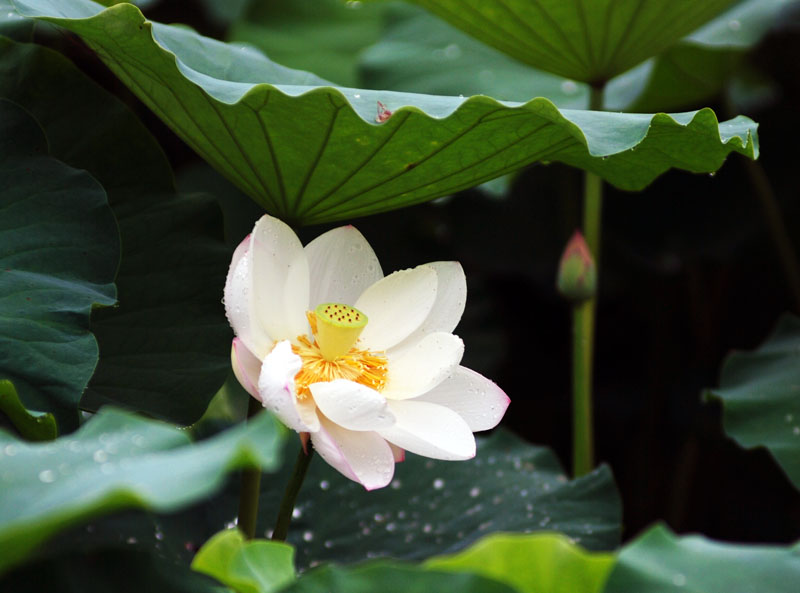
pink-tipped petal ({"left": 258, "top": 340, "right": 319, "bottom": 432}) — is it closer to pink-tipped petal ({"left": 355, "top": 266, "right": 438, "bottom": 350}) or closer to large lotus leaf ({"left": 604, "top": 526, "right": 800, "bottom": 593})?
pink-tipped petal ({"left": 355, "top": 266, "right": 438, "bottom": 350})

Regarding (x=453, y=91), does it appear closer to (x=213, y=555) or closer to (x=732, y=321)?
(x=732, y=321)

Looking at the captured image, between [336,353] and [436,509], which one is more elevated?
[336,353]

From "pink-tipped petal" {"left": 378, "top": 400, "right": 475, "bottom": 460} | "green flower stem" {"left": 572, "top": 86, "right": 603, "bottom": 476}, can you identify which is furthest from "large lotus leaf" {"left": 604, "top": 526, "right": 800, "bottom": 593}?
"green flower stem" {"left": 572, "top": 86, "right": 603, "bottom": 476}

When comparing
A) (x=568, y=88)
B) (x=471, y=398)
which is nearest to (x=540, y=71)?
(x=568, y=88)

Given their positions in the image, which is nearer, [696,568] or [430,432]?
[696,568]

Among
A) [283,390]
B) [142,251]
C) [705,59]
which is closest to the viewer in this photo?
[283,390]

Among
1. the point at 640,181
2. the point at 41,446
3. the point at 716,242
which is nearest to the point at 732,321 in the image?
the point at 716,242

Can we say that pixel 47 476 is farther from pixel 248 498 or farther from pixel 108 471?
pixel 248 498

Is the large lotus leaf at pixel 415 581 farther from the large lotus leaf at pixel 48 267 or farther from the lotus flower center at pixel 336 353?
the large lotus leaf at pixel 48 267
